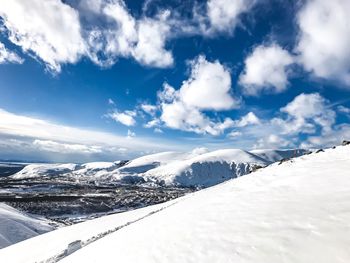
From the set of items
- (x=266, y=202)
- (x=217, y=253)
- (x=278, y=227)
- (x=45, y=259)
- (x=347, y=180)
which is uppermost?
(x=347, y=180)

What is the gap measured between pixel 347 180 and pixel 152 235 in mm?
7506

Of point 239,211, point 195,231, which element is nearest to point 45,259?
point 195,231

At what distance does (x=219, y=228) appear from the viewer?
8891mm

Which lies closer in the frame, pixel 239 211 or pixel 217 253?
pixel 217 253

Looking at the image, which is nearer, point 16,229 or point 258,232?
point 258,232

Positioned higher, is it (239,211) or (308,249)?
(239,211)

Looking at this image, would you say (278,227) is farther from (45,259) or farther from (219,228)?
(45,259)

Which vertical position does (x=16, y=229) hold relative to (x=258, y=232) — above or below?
below

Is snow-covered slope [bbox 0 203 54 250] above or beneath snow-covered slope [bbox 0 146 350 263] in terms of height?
beneath

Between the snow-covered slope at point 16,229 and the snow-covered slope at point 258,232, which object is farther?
the snow-covered slope at point 16,229

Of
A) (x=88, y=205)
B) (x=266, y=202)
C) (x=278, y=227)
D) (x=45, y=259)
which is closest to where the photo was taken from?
(x=278, y=227)

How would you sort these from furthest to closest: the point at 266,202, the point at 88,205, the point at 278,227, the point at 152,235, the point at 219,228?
the point at 88,205
the point at 266,202
the point at 152,235
the point at 219,228
the point at 278,227

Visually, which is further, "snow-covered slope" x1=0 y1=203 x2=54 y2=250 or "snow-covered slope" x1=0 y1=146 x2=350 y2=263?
"snow-covered slope" x1=0 y1=203 x2=54 y2=250

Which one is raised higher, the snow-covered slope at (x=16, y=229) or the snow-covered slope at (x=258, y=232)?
the snow-covered slope at (x=258, y=232)
